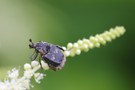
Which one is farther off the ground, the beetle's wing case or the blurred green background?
the blurred green background

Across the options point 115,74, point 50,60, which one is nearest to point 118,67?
point 115,74

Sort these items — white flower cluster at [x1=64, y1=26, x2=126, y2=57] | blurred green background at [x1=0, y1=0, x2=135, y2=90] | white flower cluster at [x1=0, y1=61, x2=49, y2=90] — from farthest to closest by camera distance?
blurred green background at [x1=0, y1=0, x2=135, y2=90] → white flower cluster at [x1=64, y1=26, x2=126, y2=57] → white flower cluster at [x1=0, y1=61, x2=49, y2=90]

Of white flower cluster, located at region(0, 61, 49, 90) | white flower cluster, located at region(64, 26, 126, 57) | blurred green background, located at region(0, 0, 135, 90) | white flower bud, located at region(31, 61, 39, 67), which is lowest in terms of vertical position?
white flower cluster, located at region(0, 61, 49, 90)

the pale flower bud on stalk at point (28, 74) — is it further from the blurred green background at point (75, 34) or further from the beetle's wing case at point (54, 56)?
the blurred green background at point (75, 34)

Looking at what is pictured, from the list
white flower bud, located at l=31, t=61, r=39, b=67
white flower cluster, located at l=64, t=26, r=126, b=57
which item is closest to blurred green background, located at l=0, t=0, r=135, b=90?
white flower cluster, located at l=64, t=26, r=126, b=57

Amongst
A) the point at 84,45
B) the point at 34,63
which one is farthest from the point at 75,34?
the point at 34,63

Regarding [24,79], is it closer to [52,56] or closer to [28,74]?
[28,74]

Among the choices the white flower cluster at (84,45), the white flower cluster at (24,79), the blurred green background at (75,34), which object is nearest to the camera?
the white flower cluster at (24,79)

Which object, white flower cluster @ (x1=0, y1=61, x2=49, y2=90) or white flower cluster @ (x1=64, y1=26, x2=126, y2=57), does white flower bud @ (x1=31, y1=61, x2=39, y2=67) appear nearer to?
white flower cluster @ (x1=0, y1=61, x2=49, y2=90)

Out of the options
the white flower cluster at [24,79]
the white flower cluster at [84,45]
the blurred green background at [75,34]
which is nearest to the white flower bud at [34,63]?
the white flower cluster at [24,79]
